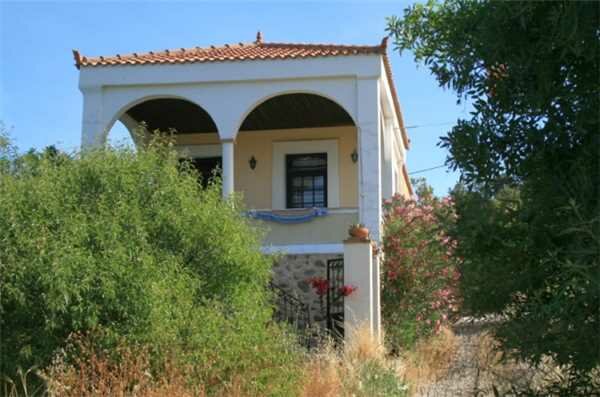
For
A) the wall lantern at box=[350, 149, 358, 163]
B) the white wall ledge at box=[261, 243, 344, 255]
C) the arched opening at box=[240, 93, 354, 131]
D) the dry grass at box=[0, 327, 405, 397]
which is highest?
the arched opening at box=[240, 93, 354, 131]

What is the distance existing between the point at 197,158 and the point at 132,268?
9.72 m

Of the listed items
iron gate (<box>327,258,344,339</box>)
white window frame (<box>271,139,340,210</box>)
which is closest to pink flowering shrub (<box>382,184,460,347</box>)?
iron gate (<box>327,258,344,339</box>)

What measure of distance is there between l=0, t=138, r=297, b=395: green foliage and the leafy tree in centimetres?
368

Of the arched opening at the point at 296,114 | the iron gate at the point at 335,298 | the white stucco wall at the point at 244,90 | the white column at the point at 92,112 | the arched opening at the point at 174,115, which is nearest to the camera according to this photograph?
the iron gate at the point at 335,298

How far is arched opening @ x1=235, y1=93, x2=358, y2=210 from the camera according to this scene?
16.2 metres

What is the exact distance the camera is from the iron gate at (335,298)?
12.0 meters

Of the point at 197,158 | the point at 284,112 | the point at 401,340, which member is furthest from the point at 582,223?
the point at 197,158

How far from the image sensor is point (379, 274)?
1259 centimetres

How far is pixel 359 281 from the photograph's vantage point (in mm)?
11461

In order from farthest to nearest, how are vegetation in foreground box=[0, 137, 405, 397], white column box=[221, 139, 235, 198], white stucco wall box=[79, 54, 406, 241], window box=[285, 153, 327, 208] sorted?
1. window box=[285, 153, 327, 208]
2. white column box=[221, 139, 235, 198]
3. white stucco wall box=[79, 54, 406, 241]
4. vegetation in foreground box=[0, 137, 405, 397]

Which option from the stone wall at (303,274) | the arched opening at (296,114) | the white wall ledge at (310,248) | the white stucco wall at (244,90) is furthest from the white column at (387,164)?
the stone wall at (303,274)

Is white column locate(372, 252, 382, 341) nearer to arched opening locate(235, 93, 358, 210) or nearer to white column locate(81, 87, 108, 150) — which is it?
arched opening locate(235, 93, 358, 210)

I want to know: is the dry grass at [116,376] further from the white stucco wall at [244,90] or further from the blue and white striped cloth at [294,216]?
the blue and white striped cloth at [294,216]

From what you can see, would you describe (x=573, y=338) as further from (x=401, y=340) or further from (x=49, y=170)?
(x=401, y=340)
